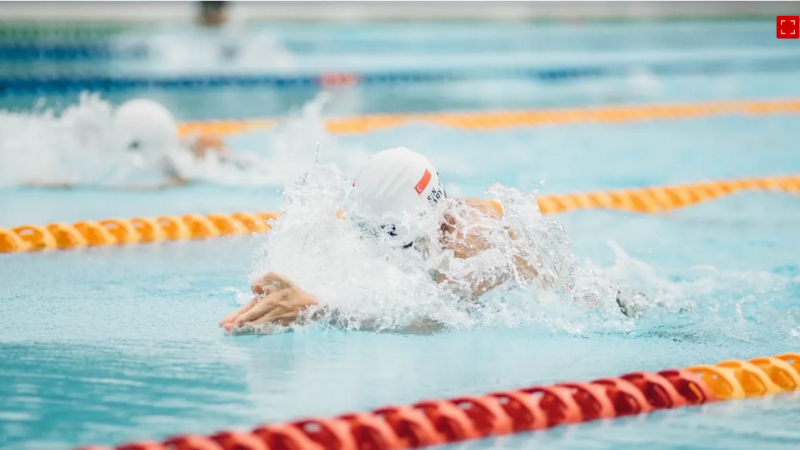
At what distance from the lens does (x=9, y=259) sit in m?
4.99

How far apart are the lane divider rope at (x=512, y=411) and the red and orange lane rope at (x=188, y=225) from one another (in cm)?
229

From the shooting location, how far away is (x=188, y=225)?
562 cm

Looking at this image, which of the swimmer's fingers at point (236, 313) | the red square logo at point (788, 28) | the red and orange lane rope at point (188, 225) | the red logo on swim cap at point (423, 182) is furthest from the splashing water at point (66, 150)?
Result: the red square logo at point (788, 28)

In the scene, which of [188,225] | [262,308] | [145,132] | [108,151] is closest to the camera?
[262,308]

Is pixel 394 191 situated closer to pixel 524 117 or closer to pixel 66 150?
pixel 66 150

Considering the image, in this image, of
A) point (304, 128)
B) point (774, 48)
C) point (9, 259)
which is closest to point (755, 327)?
point (9, 259)

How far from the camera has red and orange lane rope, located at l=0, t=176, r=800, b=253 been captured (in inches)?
208

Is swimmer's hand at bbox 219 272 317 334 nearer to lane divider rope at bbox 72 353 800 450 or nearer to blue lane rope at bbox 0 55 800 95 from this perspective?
lane divider rope at bbox 72 353 800 450

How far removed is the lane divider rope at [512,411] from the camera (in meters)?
2.72

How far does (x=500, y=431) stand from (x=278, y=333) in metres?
1.07

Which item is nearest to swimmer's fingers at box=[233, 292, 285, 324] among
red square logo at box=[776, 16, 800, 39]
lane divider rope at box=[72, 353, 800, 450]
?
lane divider rope at box=[72, 353, 800, 450]

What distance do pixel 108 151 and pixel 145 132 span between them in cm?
33

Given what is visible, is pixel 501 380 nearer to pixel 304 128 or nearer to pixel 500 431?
pixel 500 431

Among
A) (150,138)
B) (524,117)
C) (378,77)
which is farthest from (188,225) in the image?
(378,77)
